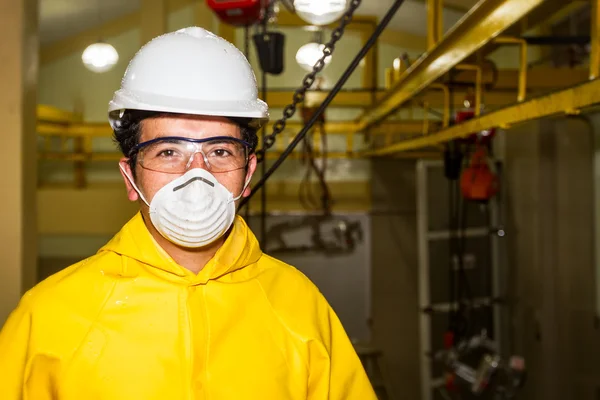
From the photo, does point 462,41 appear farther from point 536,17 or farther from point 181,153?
point 181,153

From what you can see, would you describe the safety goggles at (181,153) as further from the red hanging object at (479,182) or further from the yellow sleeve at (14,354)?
the red hanging object at (479,182)

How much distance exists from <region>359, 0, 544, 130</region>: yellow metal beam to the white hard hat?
0.78 metres

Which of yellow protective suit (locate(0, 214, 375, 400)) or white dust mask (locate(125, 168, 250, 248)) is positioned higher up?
white dust mask (locate(125, 168, 250, 248))

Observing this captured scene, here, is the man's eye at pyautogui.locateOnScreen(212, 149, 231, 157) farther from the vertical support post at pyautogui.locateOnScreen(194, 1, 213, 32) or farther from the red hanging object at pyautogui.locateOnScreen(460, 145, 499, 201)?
the vertical support post at pyautogui.locateOnScreen(194, 1, 213, 32)

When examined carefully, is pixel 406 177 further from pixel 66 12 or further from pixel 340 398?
pixel 340 398

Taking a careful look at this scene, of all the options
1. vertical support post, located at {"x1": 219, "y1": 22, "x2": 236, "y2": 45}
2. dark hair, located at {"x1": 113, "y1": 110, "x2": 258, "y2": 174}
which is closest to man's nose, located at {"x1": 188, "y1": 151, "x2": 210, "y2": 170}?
dark hair, located at {"x1": 113, "y1": 110, "x2": 258, "y2": 174}

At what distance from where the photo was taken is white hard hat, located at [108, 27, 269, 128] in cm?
128

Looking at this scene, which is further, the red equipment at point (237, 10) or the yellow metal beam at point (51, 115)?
the yellow metal beam at point (51, 115)

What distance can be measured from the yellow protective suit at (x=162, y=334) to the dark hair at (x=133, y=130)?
0.58 ft

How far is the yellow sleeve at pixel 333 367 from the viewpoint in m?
1.41

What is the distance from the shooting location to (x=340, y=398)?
1.43 metres

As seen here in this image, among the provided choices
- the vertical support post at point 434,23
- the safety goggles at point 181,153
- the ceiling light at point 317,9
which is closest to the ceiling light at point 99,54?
the ceiling light at point 317,9

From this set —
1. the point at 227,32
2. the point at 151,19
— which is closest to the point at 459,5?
the point at 227,32

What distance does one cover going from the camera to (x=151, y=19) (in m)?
5.97
